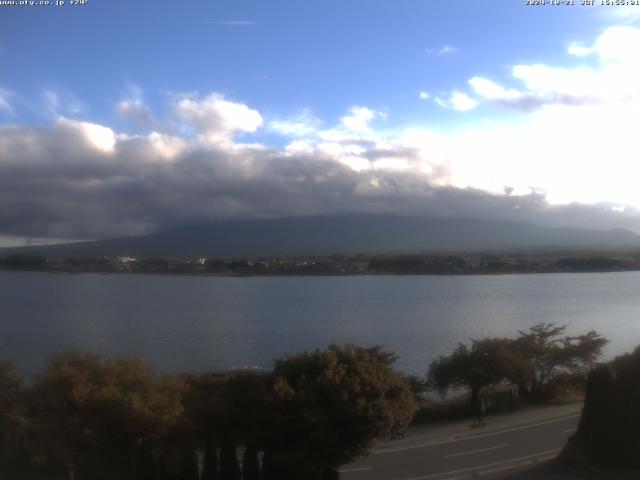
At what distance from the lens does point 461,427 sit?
1970 centimetres

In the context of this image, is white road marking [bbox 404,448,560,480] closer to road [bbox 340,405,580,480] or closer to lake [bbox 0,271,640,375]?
road [bbox 340,405,580,480]

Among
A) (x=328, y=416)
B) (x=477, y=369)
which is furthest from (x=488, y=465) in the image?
(x=477, y=369)

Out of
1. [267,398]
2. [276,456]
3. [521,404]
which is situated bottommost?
[521,404]

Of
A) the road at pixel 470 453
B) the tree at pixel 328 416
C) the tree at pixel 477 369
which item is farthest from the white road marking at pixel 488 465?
the tree at pixel 477 369

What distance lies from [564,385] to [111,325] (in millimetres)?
25305

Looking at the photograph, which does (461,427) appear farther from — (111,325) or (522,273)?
(522,273)

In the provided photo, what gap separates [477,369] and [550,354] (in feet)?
16.6

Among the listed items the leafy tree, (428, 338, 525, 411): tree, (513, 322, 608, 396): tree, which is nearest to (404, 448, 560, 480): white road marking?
the leafy tree

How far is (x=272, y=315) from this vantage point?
46625mm

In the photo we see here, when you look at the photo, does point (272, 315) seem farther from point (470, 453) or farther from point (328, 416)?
point (328, 416)

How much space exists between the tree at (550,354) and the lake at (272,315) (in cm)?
490

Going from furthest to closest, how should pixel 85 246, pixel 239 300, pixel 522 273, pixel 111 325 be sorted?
pixel 85 246 < pixel 522 273 < pixel 239 300 < pixel 111 325

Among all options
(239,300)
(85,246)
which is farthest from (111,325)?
(85,246)

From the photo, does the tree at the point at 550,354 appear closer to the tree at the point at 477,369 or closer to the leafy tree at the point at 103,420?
the tree at the point at 477,369
